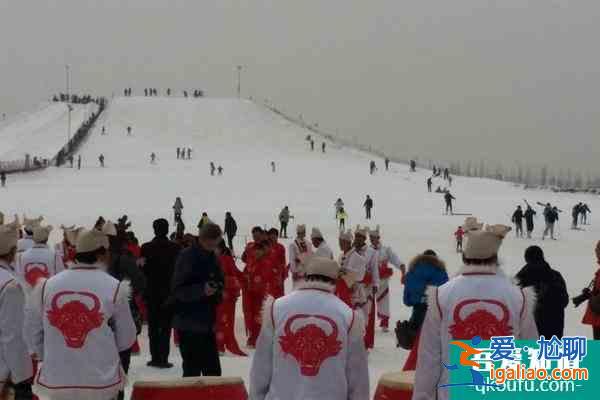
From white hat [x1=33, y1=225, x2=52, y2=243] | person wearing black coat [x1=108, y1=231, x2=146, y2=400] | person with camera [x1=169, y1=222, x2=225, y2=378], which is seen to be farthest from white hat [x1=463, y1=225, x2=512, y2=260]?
white hat [x1=33, y1=225, x2=52, y2=243]

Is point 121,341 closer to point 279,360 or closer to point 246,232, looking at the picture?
point 279,360

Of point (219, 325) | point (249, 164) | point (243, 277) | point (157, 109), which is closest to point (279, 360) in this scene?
point (219, 325)

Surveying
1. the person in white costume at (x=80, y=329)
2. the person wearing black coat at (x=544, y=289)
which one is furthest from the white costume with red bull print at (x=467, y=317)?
the person wearing black coat at (x=544, y=289)

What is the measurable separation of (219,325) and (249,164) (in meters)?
56.0

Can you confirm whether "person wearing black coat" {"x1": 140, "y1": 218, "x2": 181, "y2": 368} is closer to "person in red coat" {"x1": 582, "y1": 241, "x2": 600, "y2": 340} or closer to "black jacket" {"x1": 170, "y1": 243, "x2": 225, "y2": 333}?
"black jacket" {"x1": 170, "y1": 243, "x2": 225, "y2": 333}

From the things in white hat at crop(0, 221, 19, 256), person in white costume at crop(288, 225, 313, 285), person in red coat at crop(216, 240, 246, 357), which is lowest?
person in red coat at crop(216, 240, 246, 357)

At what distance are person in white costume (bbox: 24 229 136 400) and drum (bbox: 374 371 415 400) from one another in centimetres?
162

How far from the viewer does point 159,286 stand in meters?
11.0

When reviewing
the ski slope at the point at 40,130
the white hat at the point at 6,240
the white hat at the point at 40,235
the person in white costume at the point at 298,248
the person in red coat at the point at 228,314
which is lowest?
the person in red coat at the point at 228,314

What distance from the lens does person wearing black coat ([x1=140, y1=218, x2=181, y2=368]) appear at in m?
11.0

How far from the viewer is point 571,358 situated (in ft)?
17.1

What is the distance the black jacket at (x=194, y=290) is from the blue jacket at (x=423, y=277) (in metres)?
1.59

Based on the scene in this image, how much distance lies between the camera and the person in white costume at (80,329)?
6133mm

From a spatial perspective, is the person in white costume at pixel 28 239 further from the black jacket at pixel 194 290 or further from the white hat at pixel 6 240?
the white hat at pixel 6 240
